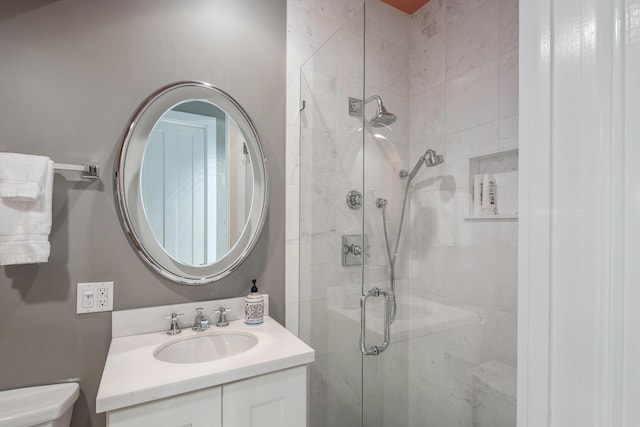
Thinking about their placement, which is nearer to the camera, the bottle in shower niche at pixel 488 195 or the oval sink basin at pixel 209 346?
the bottle in shower niche at pixel 488 195

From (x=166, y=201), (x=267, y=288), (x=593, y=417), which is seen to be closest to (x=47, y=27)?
(x=166, y=201)

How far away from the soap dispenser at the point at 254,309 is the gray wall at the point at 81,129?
122 millimetres

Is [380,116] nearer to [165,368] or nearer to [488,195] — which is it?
[488,195]

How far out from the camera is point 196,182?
1380mm

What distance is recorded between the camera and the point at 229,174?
146 centimetres

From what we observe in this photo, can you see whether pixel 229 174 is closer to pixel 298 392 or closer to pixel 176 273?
pixel 176 273

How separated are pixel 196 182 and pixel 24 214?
0.56 meters

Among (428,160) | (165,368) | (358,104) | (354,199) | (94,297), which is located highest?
(358,104)

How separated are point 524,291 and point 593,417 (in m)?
0.12

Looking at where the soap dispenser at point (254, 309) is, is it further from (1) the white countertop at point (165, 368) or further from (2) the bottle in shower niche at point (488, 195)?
(2) the bottle in shower niche at point (488, 195)

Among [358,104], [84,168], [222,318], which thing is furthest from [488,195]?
[84,168]

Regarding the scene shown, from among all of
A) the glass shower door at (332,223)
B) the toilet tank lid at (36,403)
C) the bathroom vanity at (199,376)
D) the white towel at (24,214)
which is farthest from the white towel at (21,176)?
the glass shower door at (332,223)

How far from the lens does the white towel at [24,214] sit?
3.26 ft

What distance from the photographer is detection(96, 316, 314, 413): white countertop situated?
847 mm
